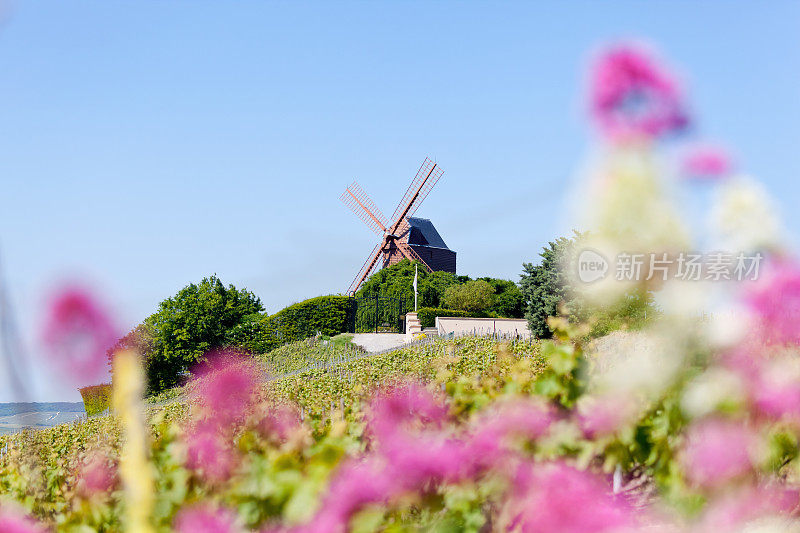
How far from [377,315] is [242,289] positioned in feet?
19.5

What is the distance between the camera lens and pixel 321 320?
28.7m

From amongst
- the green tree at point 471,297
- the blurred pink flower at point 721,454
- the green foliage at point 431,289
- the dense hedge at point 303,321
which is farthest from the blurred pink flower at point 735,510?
the green tree at point 471,297

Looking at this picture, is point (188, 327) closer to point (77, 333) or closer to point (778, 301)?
point (778, 301)

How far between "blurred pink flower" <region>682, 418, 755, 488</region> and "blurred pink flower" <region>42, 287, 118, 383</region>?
6.00 feet

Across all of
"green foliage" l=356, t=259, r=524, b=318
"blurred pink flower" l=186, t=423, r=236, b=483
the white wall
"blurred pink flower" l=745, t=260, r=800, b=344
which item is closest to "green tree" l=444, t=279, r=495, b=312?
"green foliage" l=356, t=259, r=524, b=318

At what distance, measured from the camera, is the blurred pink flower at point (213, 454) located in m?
2.07

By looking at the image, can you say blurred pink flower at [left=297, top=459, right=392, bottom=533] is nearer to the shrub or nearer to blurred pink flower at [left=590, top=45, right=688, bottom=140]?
blurred pink flower at [left=590, top=45, right=688, bottom=140]

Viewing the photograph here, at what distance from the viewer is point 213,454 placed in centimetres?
215

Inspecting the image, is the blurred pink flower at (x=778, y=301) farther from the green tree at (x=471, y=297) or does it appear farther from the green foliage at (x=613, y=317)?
the green tree at (x=471, y=297)

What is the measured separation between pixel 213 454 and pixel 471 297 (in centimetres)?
3449

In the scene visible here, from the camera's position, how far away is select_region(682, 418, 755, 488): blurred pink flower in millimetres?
2068

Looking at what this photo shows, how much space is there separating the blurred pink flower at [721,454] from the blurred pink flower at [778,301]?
1.06 feet

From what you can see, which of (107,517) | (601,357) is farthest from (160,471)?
(601,357)

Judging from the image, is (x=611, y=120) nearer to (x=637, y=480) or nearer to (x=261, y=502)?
(x=261, y=502)
